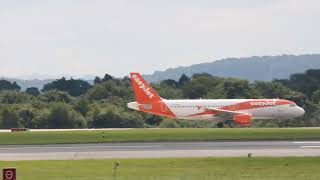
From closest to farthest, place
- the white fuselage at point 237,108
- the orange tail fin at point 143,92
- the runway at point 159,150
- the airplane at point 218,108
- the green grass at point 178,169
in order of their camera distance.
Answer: the green grass at point 178,169
the runway at point 159,150
the white fuselage at point 237,108
the airplane at point 218,108
the orange tail fin at point 143,92

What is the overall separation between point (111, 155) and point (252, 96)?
56452mm

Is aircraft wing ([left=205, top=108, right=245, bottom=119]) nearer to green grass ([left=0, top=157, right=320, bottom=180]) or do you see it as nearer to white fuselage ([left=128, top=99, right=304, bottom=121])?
white fuselage ([left=128, top=99, right=304, bottom=121])

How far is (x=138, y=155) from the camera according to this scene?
41156 mm

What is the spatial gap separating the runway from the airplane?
26.5 meters

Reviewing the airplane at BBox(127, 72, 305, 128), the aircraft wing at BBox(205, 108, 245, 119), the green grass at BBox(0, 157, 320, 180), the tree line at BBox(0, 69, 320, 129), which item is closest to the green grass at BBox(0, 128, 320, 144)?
the aircraft wing at BBox(205, 108, 245, 119)

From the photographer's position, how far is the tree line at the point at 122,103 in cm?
8125

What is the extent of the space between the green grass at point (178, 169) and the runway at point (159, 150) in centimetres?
300

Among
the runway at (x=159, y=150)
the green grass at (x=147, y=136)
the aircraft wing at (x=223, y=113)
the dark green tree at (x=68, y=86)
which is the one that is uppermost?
the dark green tree at (x=68, y=86)

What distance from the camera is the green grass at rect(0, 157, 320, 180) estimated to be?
3033 centimetres

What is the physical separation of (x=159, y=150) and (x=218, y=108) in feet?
112

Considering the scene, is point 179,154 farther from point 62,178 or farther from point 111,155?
point 62,178

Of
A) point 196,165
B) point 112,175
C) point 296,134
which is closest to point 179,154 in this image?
point 196,165

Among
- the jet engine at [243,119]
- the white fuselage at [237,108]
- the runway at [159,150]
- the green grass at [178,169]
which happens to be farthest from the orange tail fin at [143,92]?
the green grass at [178,169]

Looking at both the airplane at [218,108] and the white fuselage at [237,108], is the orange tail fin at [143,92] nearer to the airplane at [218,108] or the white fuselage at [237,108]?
the airplane at [218,108]
